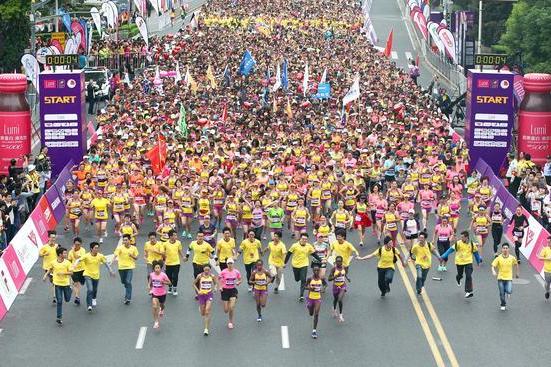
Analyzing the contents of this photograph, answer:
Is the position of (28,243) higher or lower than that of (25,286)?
higher

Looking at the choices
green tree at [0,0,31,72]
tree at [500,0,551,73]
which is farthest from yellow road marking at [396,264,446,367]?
tree at [500,0,551,73]

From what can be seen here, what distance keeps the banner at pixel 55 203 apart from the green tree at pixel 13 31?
27.8m

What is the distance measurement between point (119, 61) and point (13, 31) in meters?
5.56

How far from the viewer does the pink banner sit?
94.2 ft

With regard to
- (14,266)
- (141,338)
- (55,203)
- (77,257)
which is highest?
(77,257)

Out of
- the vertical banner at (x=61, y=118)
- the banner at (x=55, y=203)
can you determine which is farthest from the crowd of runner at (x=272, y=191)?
the vertical banner at (x=61, y=118)

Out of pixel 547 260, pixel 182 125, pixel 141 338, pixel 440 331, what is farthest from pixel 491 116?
pixel 141 338

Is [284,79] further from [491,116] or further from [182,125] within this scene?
→ [491,116]

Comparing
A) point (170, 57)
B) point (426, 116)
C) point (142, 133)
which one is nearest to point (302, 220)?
point (142, 133)

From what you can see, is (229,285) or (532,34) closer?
(229,285)

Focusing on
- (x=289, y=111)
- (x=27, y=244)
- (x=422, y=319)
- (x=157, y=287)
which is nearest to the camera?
(x=157, y=287)

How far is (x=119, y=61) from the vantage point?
68.6 metres

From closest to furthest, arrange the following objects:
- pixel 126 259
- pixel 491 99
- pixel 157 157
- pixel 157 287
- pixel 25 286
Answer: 1. pixel 157 287
2. pixel 126 259
3. pixel 25 286
4. pixel 157 157
5. pixel 491 99

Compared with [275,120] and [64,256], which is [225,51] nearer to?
[275,120]
